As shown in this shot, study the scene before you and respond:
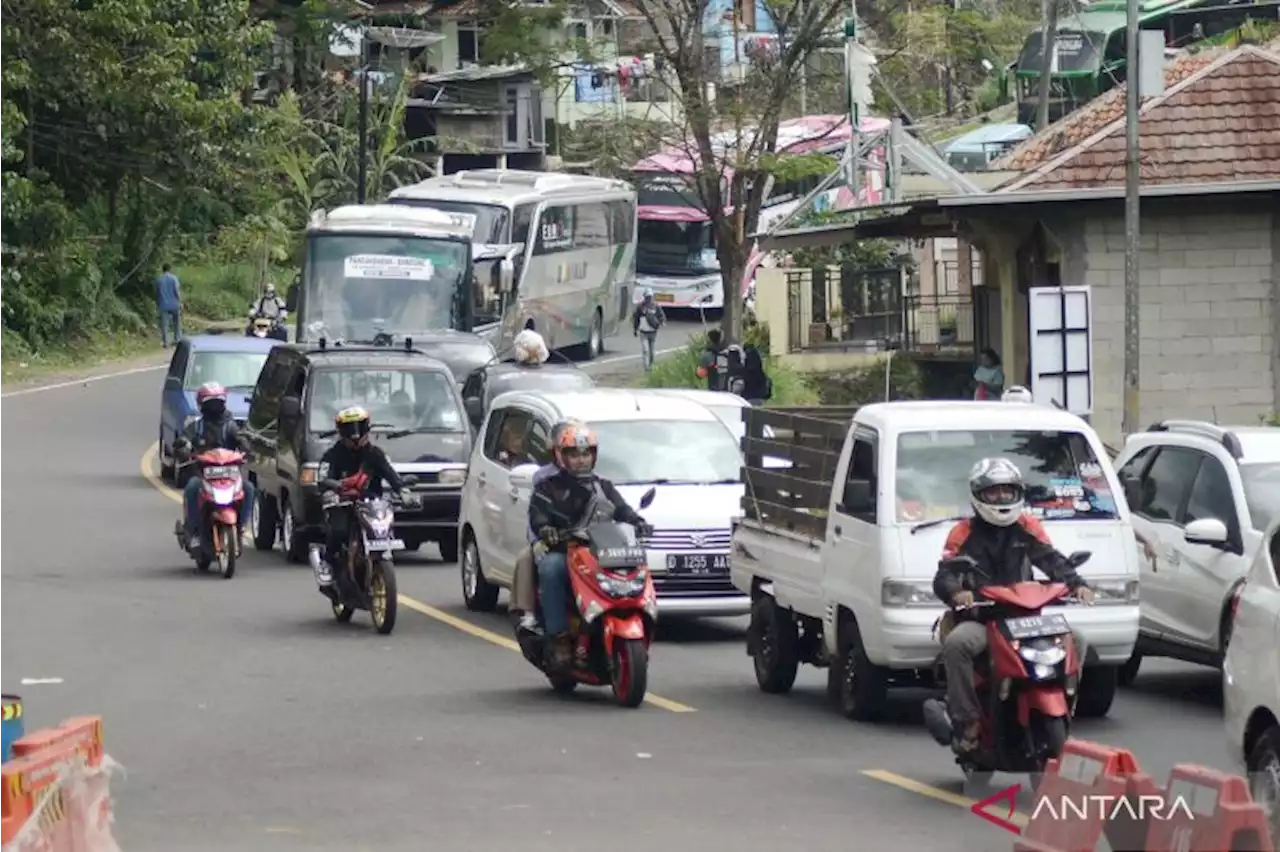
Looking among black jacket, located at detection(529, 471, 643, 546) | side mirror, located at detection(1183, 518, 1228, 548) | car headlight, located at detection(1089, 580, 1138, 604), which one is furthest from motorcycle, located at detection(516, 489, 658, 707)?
side mirror, located at detection(1183, 518, 1228, 548)

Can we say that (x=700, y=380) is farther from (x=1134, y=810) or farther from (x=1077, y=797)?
(x=1134, y=810)

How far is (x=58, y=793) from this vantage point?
346 inches

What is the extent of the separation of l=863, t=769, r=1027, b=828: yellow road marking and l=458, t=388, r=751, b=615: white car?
5.79m

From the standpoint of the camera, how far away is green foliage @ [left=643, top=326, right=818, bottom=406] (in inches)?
1483

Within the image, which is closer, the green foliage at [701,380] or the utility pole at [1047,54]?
the green foliage at [701,380]

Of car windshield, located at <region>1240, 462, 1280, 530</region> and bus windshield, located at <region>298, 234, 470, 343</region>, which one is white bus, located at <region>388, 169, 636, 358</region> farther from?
car windshield, located at <region>1240, 462, 1280, 530</region>

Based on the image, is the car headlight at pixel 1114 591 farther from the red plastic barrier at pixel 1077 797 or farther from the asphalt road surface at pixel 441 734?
the red plastic barrier at pixel 1077 797

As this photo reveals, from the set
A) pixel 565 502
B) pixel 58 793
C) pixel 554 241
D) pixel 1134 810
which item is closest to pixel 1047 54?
pixel 554 241

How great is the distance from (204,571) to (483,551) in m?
4.14

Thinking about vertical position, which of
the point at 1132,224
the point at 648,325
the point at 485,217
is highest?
the point at 485,217

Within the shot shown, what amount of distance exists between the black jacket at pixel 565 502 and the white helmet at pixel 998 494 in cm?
393

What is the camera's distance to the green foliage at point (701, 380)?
124 feet

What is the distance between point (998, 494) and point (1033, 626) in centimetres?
78

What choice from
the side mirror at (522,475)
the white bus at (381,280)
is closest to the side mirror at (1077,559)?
the side mirror at (522,475)
